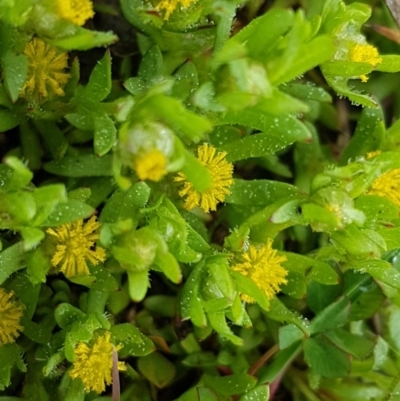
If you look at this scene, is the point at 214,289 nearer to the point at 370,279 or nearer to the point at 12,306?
the point at 12,306

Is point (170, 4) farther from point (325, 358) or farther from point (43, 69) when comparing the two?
point (325, 358)

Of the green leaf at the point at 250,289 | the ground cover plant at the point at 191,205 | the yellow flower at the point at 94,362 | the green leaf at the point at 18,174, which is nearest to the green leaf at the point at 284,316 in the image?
the ground cover plant at the point at 191,205

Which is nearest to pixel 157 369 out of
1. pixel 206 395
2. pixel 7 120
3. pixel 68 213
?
pixel 206 395

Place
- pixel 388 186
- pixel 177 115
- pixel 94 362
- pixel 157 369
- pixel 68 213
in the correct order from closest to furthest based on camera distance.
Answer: pixel 177 115
pixel 68 213
pixel 94 362
pixel 388 186
pixel 157 369

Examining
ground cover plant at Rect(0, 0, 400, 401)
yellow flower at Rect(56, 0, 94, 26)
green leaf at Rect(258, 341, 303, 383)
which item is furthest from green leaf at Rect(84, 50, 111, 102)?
green leaf at Rect(258, 341, 303, 383)

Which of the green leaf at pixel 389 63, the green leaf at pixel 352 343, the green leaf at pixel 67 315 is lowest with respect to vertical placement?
the green leaf at pixel 352 343

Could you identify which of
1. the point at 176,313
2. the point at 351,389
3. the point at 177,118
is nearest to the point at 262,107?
the point at 177,118

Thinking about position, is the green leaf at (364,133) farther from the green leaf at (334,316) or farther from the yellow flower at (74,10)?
the yellow flower at (74,10)
